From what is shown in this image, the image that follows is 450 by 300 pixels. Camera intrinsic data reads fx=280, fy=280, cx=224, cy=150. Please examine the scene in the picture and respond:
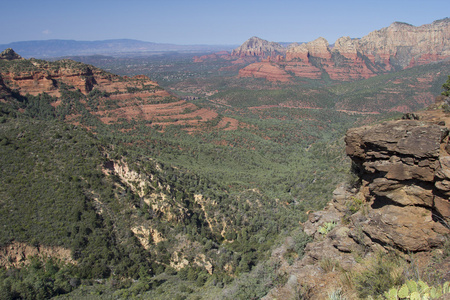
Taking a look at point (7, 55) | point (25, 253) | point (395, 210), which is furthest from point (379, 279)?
point (7, 55)

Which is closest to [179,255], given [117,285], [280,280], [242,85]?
[117,285]

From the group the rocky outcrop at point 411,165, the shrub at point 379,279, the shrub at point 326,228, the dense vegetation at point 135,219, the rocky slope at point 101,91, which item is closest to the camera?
the shrub at point 379,279

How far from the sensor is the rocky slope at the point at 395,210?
894 cm

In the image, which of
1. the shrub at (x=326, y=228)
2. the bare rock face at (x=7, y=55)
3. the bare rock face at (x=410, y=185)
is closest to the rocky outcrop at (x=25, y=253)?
the shrub at (x=326, y=228)

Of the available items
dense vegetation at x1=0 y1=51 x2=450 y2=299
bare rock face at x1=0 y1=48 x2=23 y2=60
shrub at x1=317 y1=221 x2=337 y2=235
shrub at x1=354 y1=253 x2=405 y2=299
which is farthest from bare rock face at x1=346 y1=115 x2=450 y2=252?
bare rock face at x1=0 y1=48 x2=23 y2=60

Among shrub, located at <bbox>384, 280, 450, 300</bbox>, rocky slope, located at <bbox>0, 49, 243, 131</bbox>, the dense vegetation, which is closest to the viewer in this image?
shrub, located at <bbox>384, 280, 450, 300</bbox>

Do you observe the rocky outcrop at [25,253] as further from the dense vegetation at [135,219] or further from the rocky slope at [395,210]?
the rocky slope at [395,210]

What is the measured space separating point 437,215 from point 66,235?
24793mm

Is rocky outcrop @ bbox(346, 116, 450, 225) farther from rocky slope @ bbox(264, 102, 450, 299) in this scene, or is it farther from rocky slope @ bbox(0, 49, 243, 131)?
rocky slope @ bbox(0, 49, 243, 131)

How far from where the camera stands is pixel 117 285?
21672mm

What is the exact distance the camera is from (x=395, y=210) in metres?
9.98

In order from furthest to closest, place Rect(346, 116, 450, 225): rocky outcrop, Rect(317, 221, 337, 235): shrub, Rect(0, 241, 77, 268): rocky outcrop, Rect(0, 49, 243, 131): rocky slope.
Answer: Rect(0, 49, 243, 131): rocky slope < Rect(0, 241, 77, 268): rocky outcrop < Rect(317, 221, 337, 235): shrub < Rect(346, 116, 450, 225): rocky outcrop

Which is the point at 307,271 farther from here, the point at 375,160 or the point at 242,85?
the point at 242,85

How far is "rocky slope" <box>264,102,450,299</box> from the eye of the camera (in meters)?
8.94
